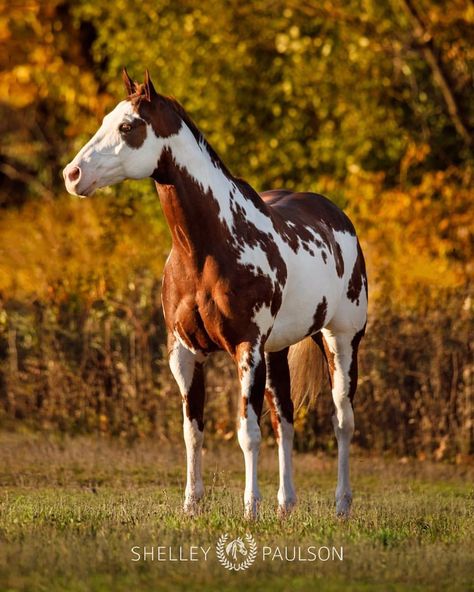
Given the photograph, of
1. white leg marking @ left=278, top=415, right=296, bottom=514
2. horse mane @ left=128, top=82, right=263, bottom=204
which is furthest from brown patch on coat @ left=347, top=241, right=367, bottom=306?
horse mane @ left=128, top=82, right=263, bottom=204

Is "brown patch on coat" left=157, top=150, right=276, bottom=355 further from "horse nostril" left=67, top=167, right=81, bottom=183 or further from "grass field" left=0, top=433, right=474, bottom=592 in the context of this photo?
"grass field" left=0, top=433, right=474, bottom=592

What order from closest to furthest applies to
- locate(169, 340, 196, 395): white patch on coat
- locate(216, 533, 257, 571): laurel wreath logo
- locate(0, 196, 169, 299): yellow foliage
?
locate(216, 533, 257, 571): laurel wreath logo < locate(169, 340, 196, 395): white patch on coat < locate(0, 196, 169, 299): yellow foliage

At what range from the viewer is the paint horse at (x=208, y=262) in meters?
7.47

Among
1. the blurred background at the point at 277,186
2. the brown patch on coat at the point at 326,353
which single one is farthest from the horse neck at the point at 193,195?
the blurred background at the point at 277,186

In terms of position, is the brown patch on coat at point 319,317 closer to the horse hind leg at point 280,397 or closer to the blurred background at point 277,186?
the horse hind leg at point 280,397

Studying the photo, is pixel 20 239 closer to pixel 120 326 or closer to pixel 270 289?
pixel 120 326

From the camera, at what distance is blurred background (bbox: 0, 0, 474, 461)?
12531mm

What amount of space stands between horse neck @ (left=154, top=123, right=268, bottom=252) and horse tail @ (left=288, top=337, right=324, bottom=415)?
1.73 meters

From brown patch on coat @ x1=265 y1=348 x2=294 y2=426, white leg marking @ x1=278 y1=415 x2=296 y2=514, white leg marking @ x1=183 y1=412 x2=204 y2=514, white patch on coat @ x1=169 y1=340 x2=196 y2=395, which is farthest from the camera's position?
brown patch on coat @ x1=265 y1=348 x2=294 y2=426

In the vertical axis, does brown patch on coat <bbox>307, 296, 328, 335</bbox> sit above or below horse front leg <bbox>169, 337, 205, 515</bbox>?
above

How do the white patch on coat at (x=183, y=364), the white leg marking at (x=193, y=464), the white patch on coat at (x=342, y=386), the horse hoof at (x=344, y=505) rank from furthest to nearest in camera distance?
the white patch on coat at (x=342, y=386) → the horse hoof at (x=344, y=505) → the white leg marking at (x=193, y=464) → the white patch on coat at (x=183, y=364)

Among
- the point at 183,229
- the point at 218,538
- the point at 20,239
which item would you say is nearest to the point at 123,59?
the point at 20,239

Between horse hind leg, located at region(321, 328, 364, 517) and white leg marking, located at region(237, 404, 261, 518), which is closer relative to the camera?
white leg marking, located at region(237, 404, 261, 518)

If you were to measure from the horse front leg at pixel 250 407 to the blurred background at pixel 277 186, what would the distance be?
15.6ft
